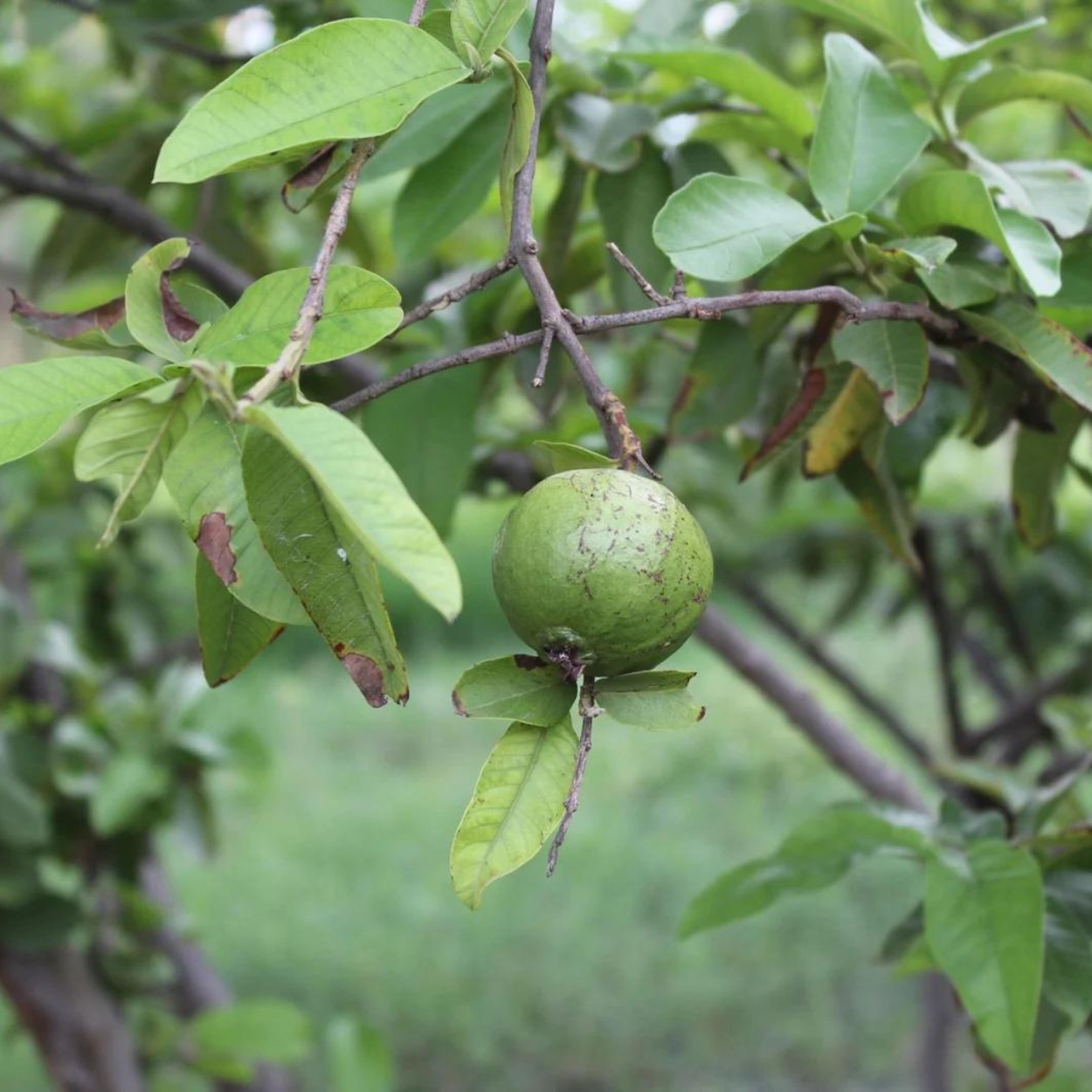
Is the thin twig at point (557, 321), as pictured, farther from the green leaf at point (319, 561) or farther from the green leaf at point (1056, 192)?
the green leaf at point (1056, 192)

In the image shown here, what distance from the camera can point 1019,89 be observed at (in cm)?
89

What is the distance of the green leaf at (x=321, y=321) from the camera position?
56 cm

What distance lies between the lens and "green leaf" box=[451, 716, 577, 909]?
54cm

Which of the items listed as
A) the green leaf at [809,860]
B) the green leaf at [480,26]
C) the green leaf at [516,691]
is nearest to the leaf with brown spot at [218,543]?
the green leaf at [516,691]

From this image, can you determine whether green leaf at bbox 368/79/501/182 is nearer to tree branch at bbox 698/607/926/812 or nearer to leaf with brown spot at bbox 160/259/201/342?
leaf with brown spot at bbox 160/259/201/342

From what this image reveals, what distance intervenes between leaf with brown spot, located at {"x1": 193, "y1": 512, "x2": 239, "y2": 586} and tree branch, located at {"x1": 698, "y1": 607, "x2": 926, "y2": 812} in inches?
32.6

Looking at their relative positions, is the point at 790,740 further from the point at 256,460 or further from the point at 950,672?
the point at 256,460

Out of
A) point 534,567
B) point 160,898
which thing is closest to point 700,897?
point 534,567

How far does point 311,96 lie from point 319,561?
20 centimetres

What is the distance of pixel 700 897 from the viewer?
0.92 meters

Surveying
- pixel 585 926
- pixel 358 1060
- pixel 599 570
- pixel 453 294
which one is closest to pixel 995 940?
pixel 599 570

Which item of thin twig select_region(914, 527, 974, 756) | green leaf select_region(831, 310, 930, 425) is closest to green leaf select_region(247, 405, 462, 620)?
green leaf select_region(831, 310, 930, 425)

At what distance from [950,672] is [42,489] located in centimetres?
131

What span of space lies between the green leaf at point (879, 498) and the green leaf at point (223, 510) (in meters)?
0.45
